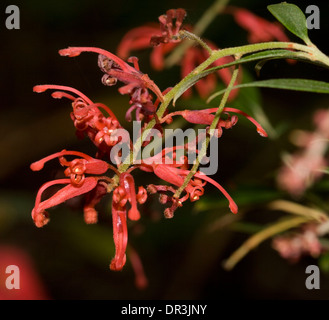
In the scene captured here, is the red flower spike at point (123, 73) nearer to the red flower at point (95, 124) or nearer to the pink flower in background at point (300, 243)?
the red flower at point (95, 124)

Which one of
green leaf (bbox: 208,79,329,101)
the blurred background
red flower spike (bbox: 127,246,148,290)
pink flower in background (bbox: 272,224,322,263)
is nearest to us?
green leaf (bbox: 208,79,329,101)

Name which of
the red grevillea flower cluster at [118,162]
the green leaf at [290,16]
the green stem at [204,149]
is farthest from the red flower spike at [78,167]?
the green leaf at [290,16]

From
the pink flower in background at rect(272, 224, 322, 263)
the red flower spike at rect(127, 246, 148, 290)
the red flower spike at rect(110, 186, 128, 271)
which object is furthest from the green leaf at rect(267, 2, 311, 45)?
the red flower spike at rect(127, 246, 148, 290)

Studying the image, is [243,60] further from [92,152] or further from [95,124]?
[92,152]

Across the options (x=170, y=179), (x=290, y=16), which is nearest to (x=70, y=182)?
(x=170, y=179)

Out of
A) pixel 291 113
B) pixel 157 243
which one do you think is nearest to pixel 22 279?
pixel 157 243

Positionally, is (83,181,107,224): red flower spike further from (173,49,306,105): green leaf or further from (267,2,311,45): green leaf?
(267,2,311,45): green leaf

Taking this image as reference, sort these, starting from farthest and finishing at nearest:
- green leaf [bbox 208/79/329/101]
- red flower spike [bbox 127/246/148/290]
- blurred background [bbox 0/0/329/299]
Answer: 1. blurred background [bbox 0/0/329/299]
2. red flower spike [bbox 127/246/148/290]
3. green leaf [bbox 208/79/329/101]

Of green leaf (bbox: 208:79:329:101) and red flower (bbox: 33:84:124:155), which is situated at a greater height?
green leaf (bbox: 208:79:329:101)
